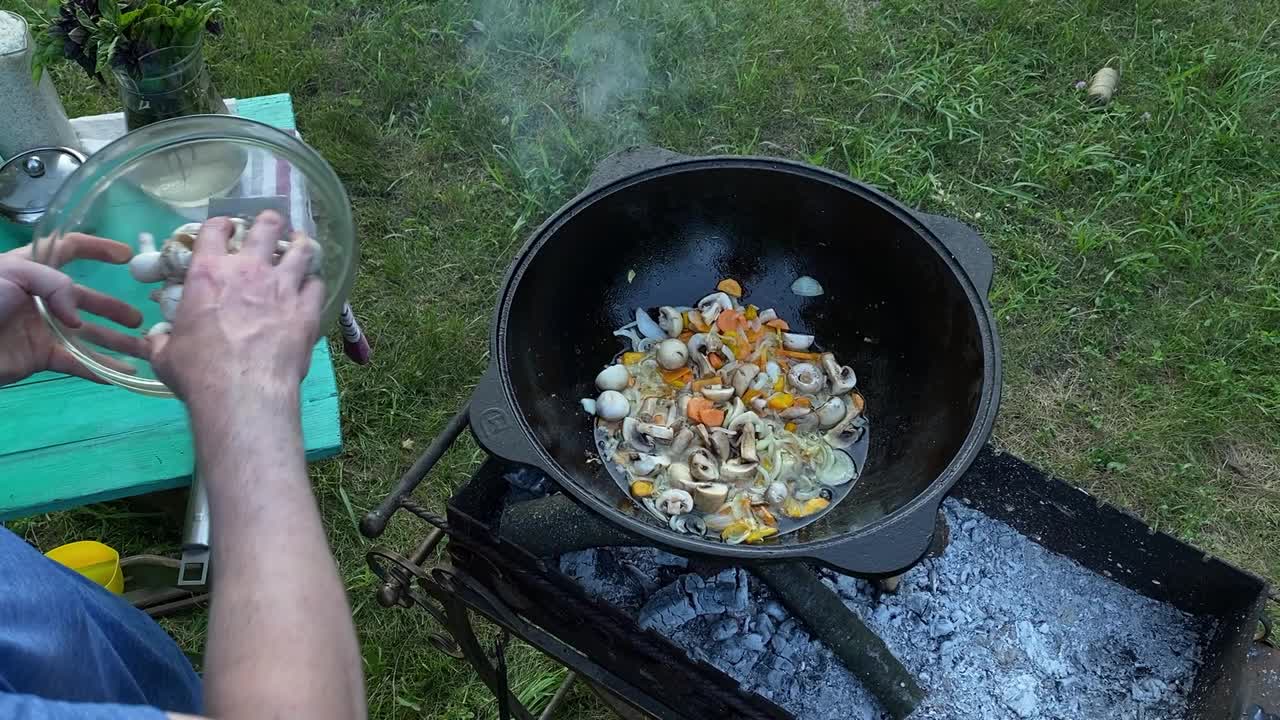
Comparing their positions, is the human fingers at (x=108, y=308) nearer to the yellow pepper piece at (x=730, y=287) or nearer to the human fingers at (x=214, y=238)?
the human fingers at (x=214, y=238)

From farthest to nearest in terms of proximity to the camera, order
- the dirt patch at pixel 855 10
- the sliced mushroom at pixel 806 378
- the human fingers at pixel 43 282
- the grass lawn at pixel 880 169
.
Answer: the dirt patch at pixel 855 10 → the grass lawn at pixel 880 169 → the sliced mushroom at pixel 806 378 → the human fingers at pixel 43 282

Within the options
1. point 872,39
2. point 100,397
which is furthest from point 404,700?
point 872,39

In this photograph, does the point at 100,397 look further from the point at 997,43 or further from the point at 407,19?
the point at 997,43

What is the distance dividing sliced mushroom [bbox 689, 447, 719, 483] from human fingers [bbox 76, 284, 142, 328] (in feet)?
3.73

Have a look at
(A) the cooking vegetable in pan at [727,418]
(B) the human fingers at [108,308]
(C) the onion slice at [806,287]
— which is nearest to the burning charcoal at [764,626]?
(A) the cooking vegetable in pan at [727,418]

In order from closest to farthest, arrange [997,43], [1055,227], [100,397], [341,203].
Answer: [341,203]
[100,397]
[1055,227]
[997,43]

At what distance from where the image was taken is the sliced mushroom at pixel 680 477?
1934 mm

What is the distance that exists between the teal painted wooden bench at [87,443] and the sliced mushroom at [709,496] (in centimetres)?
88

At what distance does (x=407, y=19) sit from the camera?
12.7 ft

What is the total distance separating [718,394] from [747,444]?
0.15 metres

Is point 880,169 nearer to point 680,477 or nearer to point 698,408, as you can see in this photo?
point 698,408

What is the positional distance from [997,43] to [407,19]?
103 inches

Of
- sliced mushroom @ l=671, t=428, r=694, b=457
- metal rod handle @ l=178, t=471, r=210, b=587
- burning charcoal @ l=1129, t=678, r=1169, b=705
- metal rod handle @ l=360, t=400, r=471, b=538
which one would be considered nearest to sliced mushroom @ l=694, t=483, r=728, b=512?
sliced mushroom @ l=671, t=428, r=694, b=457

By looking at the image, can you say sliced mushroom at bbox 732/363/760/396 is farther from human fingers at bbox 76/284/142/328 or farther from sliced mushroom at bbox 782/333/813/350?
human fingers at bbox 76/284/142/328
